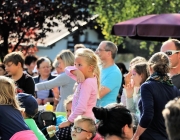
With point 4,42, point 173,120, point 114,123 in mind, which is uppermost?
point 173,120

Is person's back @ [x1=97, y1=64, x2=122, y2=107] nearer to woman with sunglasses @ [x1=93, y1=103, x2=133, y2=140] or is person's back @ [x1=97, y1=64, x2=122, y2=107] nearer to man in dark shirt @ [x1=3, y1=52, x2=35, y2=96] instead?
man in dark shirt @ [x1=3, y1=52, x2=35, y2=96]

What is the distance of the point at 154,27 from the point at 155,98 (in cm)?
544

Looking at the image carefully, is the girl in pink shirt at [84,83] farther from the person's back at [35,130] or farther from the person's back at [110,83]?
the person's back at [110,83]

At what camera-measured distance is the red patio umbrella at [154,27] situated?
1084 centimetres

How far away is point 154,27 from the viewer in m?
11.3

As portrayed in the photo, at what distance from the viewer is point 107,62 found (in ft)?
25.5

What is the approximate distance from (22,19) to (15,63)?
7.48 meters

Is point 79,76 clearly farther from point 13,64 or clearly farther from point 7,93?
Result: point 13,64

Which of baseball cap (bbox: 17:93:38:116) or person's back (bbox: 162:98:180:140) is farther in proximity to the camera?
baseball cap (bbox: 17:93:38:116)

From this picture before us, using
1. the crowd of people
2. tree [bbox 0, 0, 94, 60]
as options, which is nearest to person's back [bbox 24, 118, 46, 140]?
the crowd of people

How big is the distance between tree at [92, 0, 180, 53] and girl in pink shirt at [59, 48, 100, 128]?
47.6 ft

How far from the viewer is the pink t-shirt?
21.1 ft

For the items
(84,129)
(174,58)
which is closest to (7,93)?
(84,129)

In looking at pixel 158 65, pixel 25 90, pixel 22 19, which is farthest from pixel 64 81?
pixel 22 19
